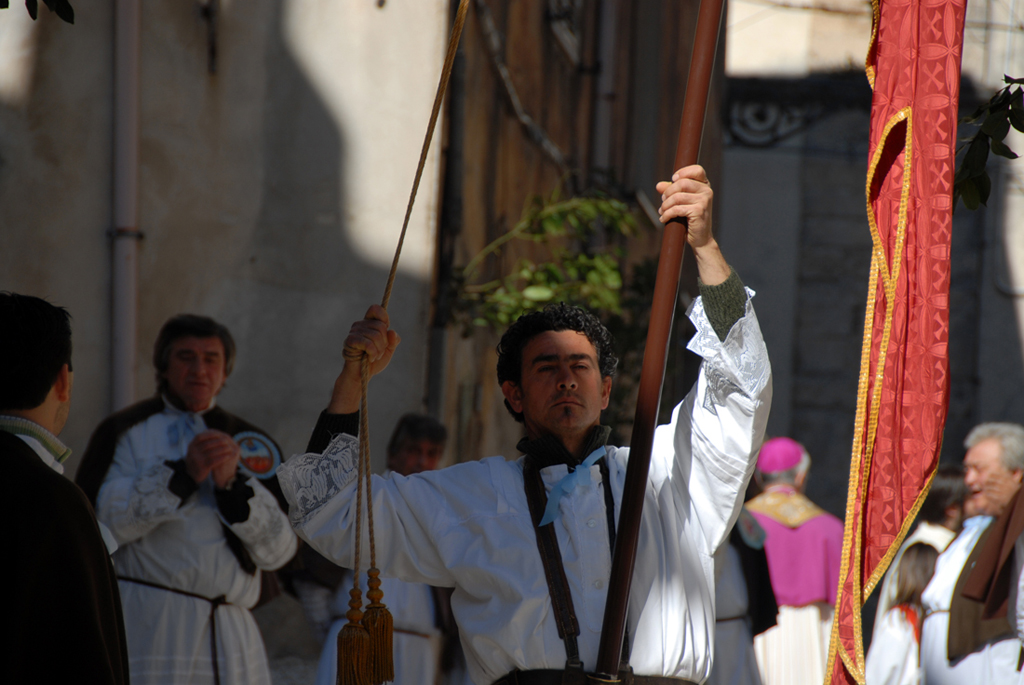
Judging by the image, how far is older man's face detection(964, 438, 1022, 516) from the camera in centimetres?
473

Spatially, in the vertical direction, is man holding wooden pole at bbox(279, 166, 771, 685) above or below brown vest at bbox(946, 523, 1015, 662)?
above

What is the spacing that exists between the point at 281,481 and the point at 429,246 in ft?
10.4

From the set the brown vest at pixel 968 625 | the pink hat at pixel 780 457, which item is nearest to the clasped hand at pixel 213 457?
the brown vest at pixel 968 625

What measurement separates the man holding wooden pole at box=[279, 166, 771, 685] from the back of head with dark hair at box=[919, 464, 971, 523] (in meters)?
3.42

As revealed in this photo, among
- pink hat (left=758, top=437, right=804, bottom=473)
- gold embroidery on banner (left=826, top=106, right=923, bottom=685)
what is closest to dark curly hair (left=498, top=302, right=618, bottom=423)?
gold embroidery on banner (left=826, top=106, right=923, bottom=685)

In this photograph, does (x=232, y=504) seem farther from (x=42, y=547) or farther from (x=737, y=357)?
(x=737, y=357)

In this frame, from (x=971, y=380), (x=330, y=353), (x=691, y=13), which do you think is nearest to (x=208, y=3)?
(x=330, y=353)

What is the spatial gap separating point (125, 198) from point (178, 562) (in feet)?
6.31

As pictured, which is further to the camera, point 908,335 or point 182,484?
point 182,484

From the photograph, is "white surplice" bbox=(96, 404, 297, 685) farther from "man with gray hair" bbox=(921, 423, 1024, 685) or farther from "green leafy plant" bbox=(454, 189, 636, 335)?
"man with gray hair" bbox=(921, 423, 1024, 685)

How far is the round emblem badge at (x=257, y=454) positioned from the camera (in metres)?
4.10

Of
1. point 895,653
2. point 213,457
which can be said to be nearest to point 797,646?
point 895,653

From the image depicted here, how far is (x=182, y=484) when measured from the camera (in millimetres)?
3676

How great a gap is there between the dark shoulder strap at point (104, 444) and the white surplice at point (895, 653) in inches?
131
